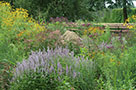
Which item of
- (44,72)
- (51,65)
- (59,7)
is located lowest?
(44,72)

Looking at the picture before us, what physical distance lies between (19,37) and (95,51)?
120 inches

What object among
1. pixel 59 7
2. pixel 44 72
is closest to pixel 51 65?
pixel 44 72

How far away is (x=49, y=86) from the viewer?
3.36 m

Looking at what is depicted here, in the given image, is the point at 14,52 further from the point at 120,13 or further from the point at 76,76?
the point at 120,13

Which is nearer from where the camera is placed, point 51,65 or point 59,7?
point 51,65

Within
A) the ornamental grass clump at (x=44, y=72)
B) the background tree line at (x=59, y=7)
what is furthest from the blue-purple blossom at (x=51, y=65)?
the background tree line at (x=59, y=7)

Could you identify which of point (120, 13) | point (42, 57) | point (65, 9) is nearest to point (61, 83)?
point (42, 57)

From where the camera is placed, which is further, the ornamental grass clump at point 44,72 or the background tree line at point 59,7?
the background tree line at point 59,7

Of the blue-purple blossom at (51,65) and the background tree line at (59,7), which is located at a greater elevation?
the background tree line at (59,7)

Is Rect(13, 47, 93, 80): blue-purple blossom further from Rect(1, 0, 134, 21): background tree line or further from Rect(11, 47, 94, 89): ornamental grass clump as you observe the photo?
Rect(1, 0, 134, 21): background tree line

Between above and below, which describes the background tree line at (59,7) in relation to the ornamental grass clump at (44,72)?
above

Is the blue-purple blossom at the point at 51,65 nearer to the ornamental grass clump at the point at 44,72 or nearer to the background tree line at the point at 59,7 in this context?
the ornamental grass clump at the point at 44,72

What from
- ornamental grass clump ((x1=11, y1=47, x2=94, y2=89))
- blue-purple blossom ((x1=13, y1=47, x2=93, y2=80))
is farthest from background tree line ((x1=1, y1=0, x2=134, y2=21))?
ornamental grass clump ((x1=11, y1=47, x2=94, y2=89))

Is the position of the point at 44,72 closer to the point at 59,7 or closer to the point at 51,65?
the point at 51,65
